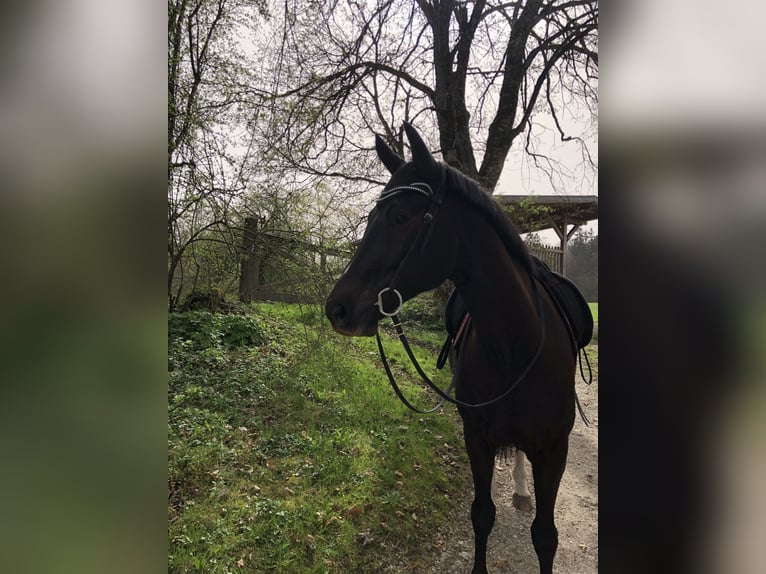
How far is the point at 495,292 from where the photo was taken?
58.2 inches

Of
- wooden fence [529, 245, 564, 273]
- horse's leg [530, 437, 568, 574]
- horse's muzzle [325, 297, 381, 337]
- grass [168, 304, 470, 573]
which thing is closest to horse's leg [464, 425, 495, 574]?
horse's leg [530, 437, 568, 574]

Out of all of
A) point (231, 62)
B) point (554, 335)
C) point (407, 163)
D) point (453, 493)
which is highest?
point (231, 62)

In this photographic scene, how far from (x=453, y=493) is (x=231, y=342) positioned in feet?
6.20

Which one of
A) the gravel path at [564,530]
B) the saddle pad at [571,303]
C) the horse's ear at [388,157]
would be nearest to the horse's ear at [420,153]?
the horse's ear at [388,157]

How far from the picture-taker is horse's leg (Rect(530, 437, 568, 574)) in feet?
5.33

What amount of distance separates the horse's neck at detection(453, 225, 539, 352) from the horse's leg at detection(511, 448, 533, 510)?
1.12 meters

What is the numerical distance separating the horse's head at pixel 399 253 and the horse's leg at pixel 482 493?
83 centimetres

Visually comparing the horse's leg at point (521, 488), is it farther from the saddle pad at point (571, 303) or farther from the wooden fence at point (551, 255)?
the wooden fence at point (551, 255)

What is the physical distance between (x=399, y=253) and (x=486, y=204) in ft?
1.28

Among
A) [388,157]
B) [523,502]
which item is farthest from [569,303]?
[523,502]
